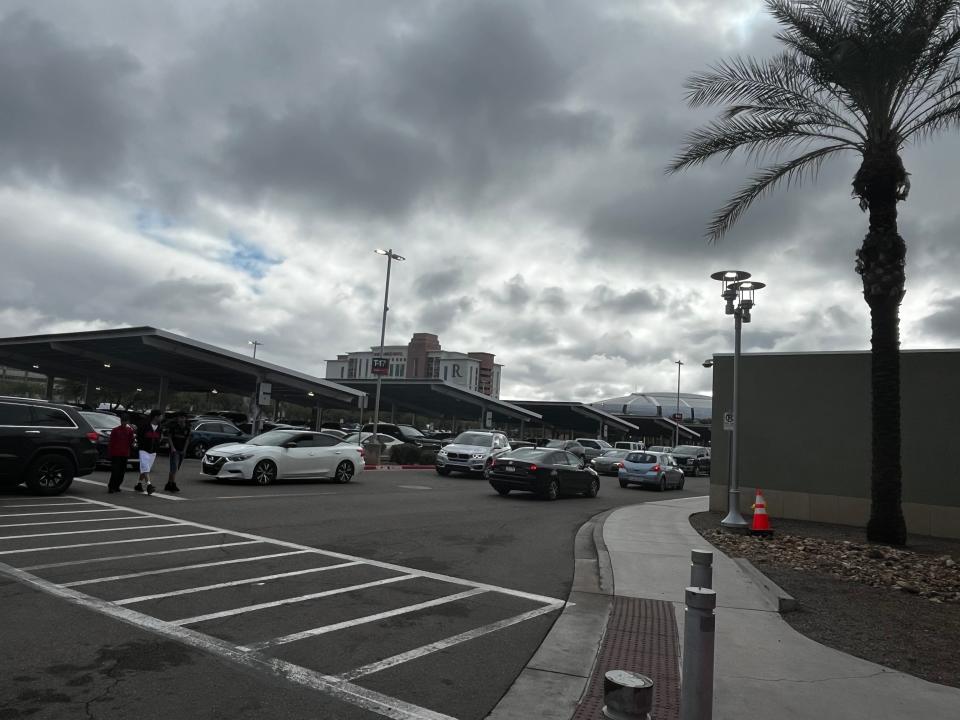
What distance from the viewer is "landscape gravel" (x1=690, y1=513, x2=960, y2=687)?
5.68m

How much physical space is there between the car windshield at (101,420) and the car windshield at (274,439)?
359cm

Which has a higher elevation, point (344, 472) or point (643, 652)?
point (344, 472)

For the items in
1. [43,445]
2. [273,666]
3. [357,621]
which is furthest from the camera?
[43,445]

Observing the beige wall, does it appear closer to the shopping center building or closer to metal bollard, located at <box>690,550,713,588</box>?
metal bollard, located at <box>690,550,713,588</box>

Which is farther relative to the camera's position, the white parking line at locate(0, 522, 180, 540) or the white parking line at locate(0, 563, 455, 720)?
the white parking line at locate(0, 522, 180, 540)


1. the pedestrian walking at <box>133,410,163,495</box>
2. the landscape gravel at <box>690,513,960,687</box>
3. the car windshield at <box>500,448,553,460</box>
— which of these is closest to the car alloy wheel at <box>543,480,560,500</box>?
the car windshield at <box>500,448,553,460</box>

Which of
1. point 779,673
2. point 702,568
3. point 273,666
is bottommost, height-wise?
point 273,666

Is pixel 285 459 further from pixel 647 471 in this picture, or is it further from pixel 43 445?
pixel 647 471

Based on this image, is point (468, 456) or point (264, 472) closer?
point (264, 472)

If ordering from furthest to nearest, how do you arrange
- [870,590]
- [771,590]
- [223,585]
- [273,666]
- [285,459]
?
[285,459]
[870,590]
[771,590]
[223,585]
[273,666]

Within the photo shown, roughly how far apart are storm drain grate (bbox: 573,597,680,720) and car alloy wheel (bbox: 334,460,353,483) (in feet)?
44.6

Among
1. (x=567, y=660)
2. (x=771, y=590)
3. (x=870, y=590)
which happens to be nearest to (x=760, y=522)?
(x=870, y=590)

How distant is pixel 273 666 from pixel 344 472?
50.4 ft

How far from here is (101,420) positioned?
18.3 metres
